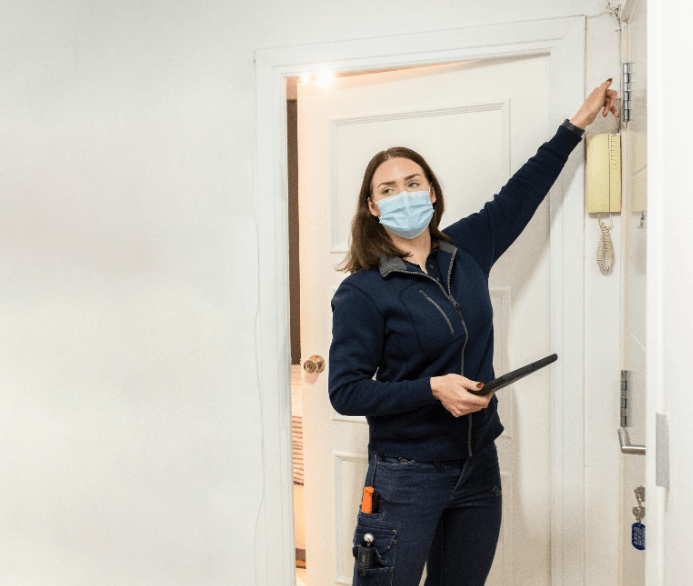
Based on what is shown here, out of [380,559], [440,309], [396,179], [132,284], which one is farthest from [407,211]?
[132,284]

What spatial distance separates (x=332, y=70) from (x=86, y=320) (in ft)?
3.35

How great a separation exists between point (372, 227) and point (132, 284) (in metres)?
0.78

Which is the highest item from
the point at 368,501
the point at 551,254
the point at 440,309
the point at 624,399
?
the point at 551,254

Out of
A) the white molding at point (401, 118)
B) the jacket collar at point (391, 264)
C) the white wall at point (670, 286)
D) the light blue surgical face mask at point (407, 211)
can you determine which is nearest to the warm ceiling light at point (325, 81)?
the white molding at point (401, 118)

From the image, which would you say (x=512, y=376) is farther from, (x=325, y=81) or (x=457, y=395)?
(x=325, y=81)

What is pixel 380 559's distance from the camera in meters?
1.14

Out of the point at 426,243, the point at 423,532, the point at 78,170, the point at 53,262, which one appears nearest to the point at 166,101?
the point at 78,170

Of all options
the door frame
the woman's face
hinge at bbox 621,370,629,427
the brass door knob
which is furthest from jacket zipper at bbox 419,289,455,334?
the brass door knob

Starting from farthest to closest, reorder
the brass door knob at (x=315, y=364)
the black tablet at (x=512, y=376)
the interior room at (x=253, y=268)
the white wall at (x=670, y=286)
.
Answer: the brass door knob at (x=315, y=364) → the interior room at (x=253, y=268) → the black tablet at (x=512, y=376) → the white wall at (x=670, y=286)

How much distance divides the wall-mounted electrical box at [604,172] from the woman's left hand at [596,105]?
6 centimetres

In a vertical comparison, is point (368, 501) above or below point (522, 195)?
below

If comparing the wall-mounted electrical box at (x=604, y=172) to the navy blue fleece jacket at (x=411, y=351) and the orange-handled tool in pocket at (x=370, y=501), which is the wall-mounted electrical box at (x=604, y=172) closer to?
the navy blue fleece jacket at (x=411, y=351)

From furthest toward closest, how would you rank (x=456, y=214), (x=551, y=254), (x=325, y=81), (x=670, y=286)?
(x=325, y=81) < (x=456, y=214) < (x=551, y=254) < (x=670, y=286)

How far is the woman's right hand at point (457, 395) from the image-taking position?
3.48ft
